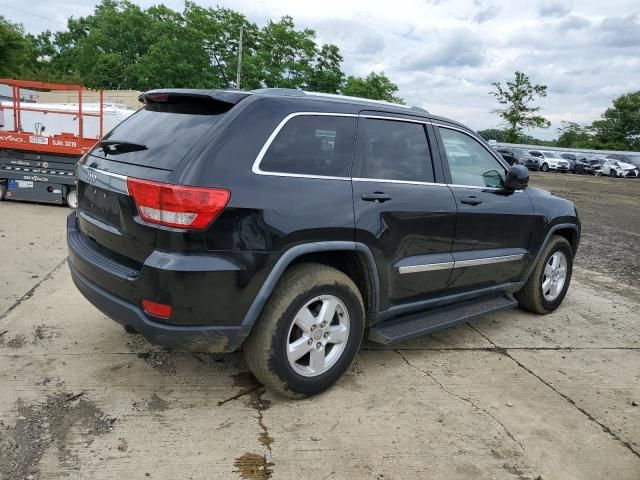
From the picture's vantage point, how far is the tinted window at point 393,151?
349 centimetres

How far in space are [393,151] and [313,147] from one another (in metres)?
0.70

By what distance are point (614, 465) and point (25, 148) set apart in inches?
386

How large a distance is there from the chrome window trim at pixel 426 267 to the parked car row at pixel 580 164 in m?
37.7

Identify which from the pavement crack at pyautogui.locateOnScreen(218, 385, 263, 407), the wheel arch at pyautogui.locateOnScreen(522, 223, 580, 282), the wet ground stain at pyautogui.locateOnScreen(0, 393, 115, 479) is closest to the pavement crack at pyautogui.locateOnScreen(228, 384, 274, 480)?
the pavement crack at pyautogui.locateOnScreen(218, 385, 263, 407)

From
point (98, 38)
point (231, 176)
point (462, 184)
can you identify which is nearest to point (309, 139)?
point (231, 176)

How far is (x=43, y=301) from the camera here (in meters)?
4.74

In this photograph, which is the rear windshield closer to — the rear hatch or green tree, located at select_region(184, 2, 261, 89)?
the rear hatch

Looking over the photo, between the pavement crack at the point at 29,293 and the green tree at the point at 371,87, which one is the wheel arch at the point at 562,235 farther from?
the green tree at the point at 371,87

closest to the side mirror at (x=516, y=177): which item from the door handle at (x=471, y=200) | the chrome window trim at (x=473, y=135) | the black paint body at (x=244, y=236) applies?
the chrome window trim at (x=473, y=135)

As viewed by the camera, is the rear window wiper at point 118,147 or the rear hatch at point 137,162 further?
the rear window wiper at point 118,147

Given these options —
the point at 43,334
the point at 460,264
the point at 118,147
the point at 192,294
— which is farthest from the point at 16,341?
the point at 460,264

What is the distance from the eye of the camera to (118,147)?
3318 mm

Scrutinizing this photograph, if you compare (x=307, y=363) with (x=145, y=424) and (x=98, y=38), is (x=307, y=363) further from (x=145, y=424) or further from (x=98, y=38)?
(x=98, y=38)

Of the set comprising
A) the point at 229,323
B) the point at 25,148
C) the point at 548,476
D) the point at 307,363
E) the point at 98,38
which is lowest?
the point at 548,476
